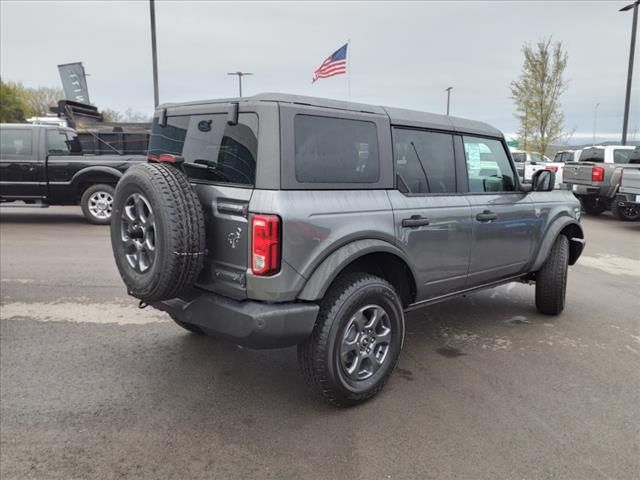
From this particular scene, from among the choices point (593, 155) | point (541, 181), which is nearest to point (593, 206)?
point (593, 155)

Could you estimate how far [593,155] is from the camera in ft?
49.4

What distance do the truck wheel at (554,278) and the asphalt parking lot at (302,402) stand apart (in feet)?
0.75

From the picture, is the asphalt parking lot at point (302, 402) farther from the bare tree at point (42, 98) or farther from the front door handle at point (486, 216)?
the bare tree at point (42, 98)

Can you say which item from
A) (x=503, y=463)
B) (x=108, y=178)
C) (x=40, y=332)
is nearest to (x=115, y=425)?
(x=40, y=332)

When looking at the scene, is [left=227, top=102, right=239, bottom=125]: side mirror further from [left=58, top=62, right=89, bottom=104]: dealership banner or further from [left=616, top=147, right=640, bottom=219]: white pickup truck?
[left=58, top=62, right=89, bottom=104]: dealership banner

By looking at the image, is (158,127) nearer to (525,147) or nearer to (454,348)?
(454,348)

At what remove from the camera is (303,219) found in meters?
2.92

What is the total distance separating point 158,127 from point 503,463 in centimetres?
314

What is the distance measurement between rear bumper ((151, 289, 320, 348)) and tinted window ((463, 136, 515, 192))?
6.62 ft

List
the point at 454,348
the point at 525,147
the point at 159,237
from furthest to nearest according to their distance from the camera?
the point at 525,147 < the point at 454,348 < the point at 159,237

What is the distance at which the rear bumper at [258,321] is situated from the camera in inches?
113

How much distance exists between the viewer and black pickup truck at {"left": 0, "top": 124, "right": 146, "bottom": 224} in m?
10.1

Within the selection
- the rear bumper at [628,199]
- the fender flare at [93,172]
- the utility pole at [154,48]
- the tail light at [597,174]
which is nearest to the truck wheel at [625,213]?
the tail light at [597,174]

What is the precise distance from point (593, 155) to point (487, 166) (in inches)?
494
